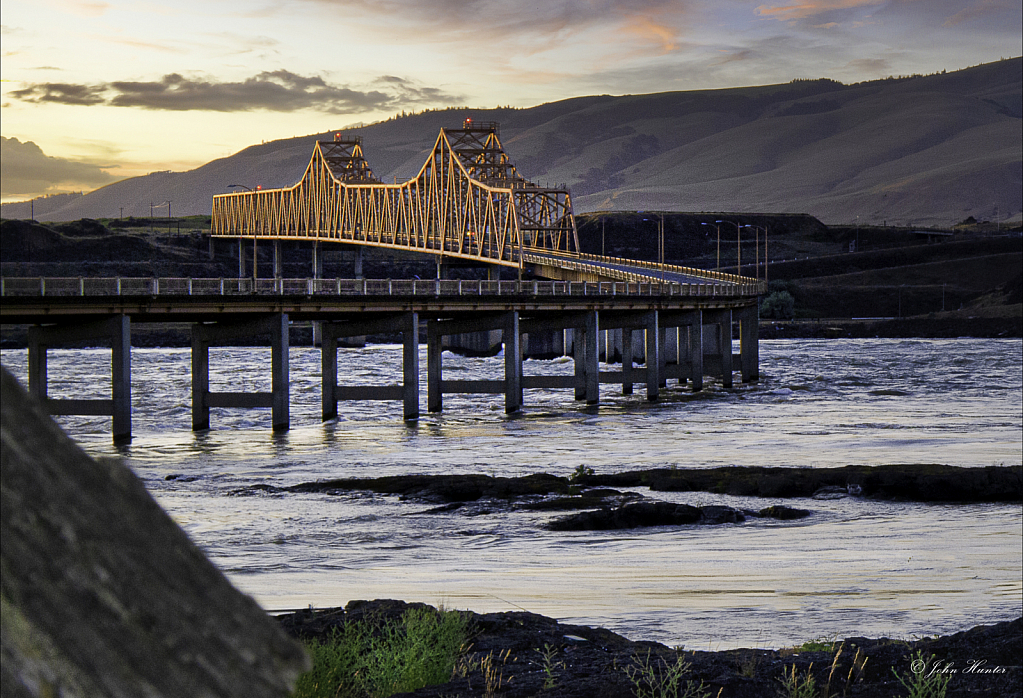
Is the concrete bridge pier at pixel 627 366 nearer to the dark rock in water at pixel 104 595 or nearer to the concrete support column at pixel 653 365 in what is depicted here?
the concrete support column at pixel 653 365

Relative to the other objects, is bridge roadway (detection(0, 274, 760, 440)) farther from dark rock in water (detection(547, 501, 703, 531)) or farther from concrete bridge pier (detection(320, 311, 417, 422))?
dark rock in water (detection(547, 501, 703, 531))

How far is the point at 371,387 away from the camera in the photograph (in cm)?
5725

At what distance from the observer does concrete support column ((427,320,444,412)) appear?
198 ft

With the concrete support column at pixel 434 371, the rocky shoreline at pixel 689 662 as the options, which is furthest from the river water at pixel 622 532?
the rocky shoreline at pixel 689 662

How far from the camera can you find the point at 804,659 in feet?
40.2

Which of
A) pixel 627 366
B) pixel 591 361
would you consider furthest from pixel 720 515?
pixel 627 366

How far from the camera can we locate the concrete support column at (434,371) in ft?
198

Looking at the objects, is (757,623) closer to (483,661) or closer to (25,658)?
(483,661)

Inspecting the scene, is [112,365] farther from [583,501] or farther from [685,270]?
[685,270]

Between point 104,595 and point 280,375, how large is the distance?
51126 millimetres

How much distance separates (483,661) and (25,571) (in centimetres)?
1075

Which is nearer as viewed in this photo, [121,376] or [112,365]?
[121,376]

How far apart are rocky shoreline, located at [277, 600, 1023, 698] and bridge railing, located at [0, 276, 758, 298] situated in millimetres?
35471

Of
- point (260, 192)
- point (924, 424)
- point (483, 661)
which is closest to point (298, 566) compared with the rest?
point (483, 661)
